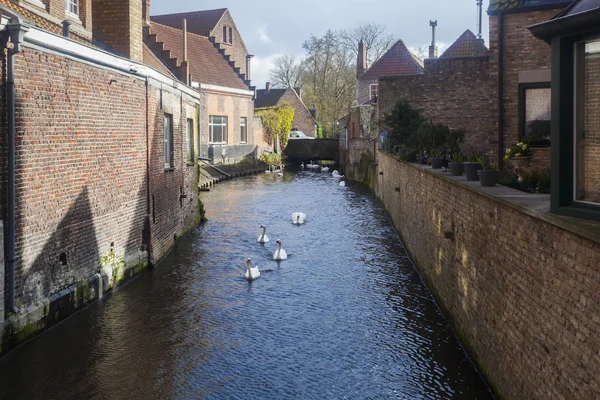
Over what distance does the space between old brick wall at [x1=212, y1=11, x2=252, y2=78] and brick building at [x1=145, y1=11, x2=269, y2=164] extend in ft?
20.3

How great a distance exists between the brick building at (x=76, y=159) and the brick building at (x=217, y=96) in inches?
897

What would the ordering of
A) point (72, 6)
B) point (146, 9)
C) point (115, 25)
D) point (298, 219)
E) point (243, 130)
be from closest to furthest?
point (72, 6) → point (115, 25) → point (298, 219) → point (146, 9) → point (243, 130)

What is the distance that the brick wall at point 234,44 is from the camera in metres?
52.3

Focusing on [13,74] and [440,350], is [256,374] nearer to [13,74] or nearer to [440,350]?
[440,350]

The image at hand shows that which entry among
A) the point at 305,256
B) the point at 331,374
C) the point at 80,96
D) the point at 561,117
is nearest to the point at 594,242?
the point at 561,117

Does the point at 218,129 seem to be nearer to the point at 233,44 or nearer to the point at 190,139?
the point at 233,44

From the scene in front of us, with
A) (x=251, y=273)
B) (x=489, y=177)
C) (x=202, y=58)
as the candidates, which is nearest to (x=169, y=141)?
(x=251, y=273)

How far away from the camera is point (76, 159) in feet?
34.1

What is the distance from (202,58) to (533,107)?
101 ft

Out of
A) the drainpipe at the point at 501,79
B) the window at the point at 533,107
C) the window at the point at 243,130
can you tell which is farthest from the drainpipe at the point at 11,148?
the window at the point at 243,130

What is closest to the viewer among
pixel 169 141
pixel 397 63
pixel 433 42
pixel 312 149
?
pixel 169 141

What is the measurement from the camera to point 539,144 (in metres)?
13.0

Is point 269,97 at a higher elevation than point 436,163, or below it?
higher

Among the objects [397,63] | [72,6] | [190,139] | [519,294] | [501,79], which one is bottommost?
[519,294]
